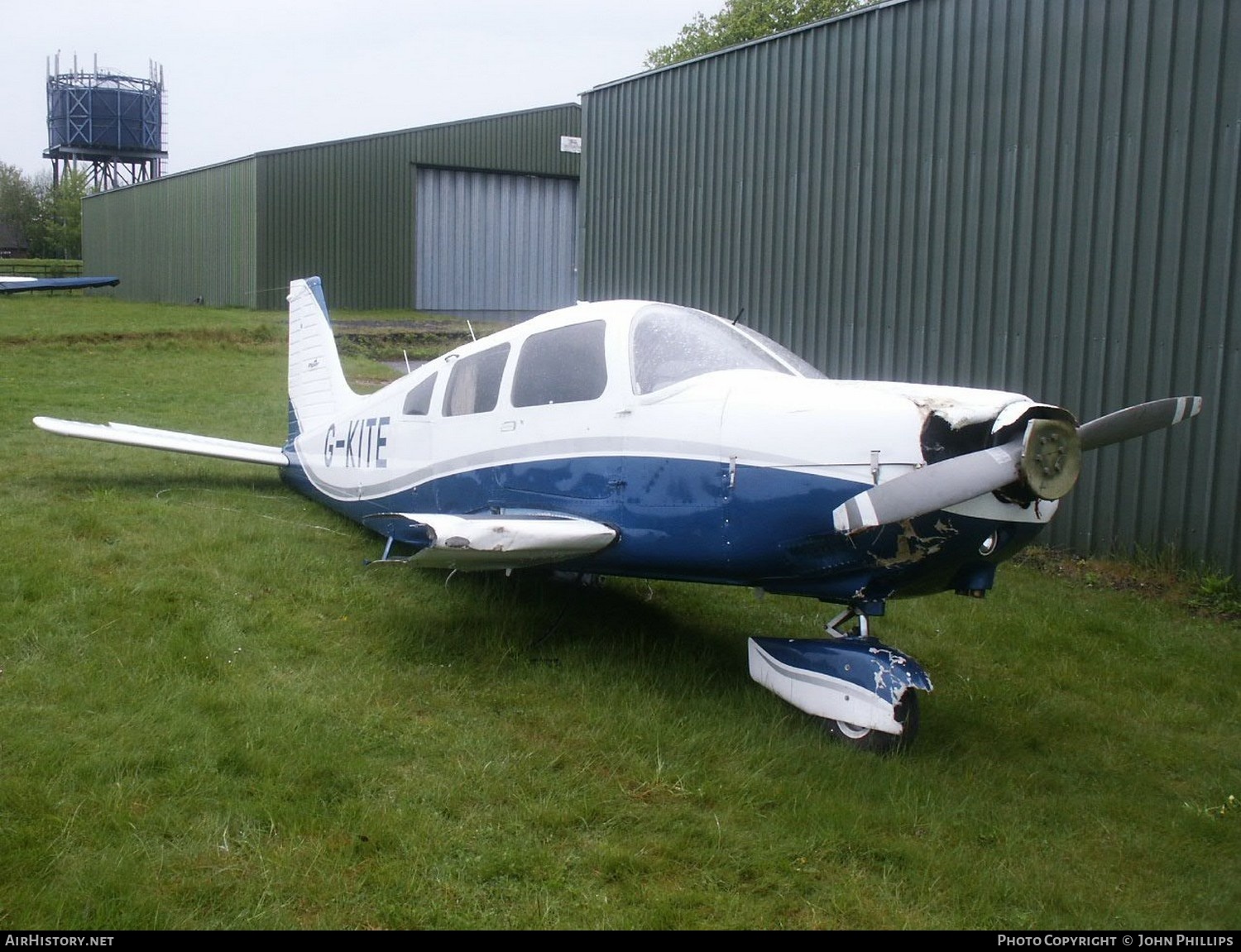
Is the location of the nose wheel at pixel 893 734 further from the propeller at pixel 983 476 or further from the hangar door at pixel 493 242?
the hangar door at pixel 493 242

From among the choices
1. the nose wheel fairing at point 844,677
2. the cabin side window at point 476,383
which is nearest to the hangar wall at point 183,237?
the cabin side window at point 476,383

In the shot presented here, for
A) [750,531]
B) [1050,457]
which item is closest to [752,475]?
[750,531]

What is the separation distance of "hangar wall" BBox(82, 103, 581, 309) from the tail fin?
1777 centimetres

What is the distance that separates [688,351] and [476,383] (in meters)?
1.73

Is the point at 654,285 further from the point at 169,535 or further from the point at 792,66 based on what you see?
the point at 169,535

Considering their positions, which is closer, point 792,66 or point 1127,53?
point 1127,53

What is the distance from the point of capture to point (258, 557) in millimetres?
7688

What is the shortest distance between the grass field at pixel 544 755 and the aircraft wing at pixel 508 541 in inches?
26.2

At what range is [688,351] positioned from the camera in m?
5.90

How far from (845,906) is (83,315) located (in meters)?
23.8

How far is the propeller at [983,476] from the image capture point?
173 inches

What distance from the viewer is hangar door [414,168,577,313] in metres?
29.0

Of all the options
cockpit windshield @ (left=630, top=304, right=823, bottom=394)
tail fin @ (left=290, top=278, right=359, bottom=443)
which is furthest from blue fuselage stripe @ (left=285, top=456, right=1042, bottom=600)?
tail fin @ (left=290, top=278, right=359, bottom=443)

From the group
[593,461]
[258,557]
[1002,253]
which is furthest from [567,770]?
[1002,253]
